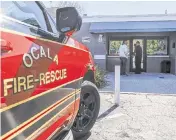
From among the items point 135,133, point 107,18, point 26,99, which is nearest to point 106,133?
point 135,133

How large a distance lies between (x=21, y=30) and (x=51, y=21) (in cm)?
92

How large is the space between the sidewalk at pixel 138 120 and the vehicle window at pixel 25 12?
2.37m

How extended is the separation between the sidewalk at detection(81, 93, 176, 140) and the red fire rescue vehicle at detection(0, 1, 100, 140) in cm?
158

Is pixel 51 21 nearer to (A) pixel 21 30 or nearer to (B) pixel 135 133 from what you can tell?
(A) pixel 21 30

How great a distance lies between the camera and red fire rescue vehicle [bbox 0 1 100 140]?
5.44ft

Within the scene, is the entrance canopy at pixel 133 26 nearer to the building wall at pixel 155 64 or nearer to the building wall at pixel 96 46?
the building wall at pixel 96 46

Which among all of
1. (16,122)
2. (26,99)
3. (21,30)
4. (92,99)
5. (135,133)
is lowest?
(135,133)

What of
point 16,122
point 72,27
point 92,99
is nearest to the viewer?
point 16,122

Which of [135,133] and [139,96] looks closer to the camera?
[135,133]

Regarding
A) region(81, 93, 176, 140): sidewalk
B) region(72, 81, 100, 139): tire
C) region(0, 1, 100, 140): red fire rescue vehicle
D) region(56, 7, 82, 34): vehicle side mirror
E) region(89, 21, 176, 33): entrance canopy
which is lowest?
region(81, 93, 176, 140): sidewalk

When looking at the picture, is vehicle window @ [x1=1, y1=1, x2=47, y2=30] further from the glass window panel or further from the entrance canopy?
the glass window panel

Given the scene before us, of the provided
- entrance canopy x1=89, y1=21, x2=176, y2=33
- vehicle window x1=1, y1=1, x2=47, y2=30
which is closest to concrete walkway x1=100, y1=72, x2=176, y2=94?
entrance canopy x1=89, y1=21, x2=176, y2=33

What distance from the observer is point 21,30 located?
6.29 ft

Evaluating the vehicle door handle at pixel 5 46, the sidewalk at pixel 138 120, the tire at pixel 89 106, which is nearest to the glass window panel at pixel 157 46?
the sidewalk at pixel 138 120
